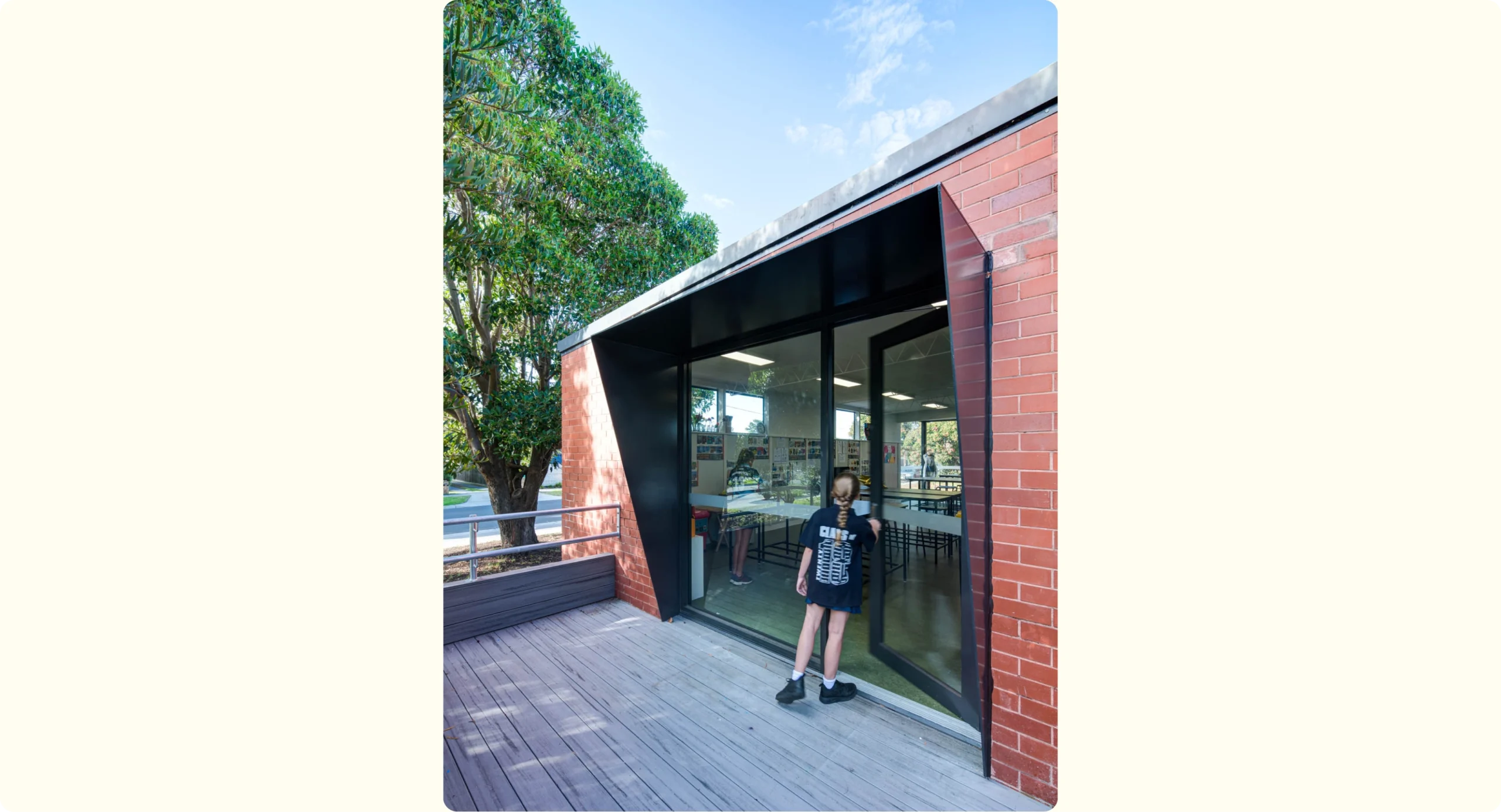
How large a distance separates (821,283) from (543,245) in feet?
16.2

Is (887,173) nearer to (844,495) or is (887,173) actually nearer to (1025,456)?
(1025,456)

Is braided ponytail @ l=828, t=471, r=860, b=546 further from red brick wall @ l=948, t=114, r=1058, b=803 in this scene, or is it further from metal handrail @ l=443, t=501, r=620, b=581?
metal handrail @ l=443, t=501, r=620, b=581

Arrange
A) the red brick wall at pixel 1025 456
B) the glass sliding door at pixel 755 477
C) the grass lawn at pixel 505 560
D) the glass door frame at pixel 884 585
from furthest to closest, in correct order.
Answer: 1. the grass lawn at pixel 505 560
2. the glass sliding door at pixel 755 477
3. the glass door frame at pixel 884 585
4. the red brick wall at pixel 1025 456

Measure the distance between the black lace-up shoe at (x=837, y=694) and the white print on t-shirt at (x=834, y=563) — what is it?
25.5 inches

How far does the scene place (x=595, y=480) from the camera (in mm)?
5008

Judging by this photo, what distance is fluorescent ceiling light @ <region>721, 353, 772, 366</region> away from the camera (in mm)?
4102

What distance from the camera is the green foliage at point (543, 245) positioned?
19.1ft

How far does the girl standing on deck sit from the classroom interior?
391 millimetres

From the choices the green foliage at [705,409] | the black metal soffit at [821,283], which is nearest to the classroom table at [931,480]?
the black metal soffit at [821,283]

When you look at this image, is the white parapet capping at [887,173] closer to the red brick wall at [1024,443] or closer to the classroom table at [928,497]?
the red brick wall at [1024,443]

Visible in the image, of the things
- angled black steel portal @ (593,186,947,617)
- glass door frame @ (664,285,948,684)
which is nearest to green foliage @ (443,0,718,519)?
angled black steel portal @ (593,186,947,617)

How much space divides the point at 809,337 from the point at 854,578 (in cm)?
178

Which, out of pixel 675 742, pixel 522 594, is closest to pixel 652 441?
pixel 522 594
